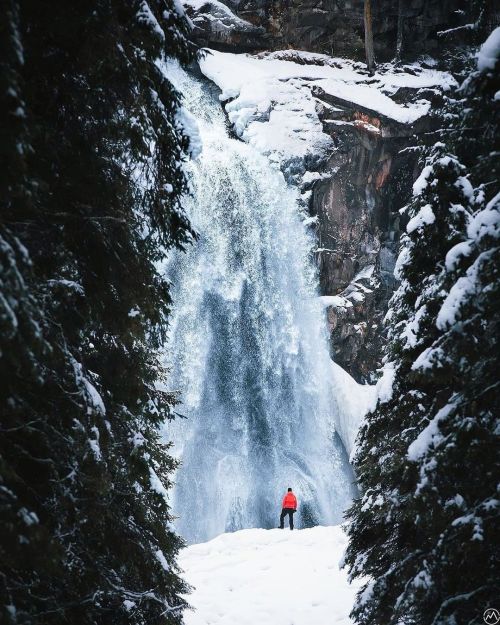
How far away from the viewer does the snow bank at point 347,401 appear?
2225cm

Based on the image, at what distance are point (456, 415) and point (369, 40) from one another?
26027 mm

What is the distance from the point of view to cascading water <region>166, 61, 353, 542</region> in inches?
788

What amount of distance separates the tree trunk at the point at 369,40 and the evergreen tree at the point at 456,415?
922 inches

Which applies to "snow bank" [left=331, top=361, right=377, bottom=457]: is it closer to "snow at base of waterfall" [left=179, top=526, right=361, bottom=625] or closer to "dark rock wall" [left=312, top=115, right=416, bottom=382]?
"dark rock wall" [left=312, top=115, right=416, bottom=382]

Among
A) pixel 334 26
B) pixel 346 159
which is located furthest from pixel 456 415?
pixel 334 26

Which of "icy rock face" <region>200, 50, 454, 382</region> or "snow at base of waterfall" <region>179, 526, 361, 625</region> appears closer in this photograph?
"snow at base of waterfall" <region>179, 526, 361, 625</region>

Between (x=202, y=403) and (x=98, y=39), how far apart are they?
17.7 metres

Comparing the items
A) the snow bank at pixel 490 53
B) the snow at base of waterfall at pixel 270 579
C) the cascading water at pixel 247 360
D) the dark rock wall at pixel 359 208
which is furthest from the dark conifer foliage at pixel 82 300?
the dark rock wall at pixel 359 208

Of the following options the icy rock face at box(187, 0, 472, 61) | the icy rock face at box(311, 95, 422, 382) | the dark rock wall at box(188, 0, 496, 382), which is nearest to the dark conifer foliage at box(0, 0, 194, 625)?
the dark rock wall at box(188, 0, 496, 382)

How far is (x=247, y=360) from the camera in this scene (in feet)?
68.8

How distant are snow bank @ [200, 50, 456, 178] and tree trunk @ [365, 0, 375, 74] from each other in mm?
493

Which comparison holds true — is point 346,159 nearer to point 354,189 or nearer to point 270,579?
point 354,189

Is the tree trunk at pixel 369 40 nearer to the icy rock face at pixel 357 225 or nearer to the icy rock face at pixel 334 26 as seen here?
the icy rock face at pixel 334 26

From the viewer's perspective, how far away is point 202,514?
19469mm
